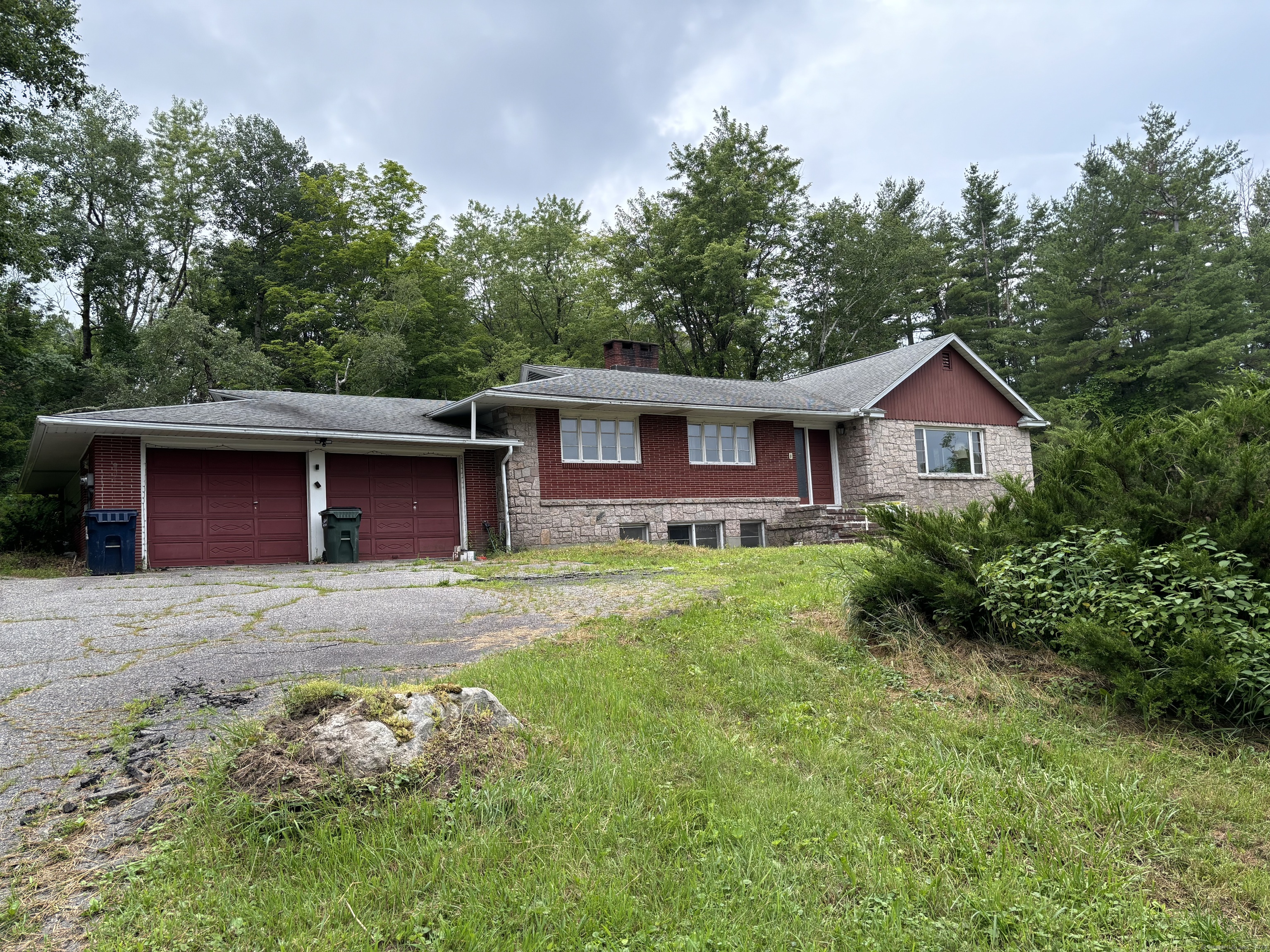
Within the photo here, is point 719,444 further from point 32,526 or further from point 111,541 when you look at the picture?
point 32,526

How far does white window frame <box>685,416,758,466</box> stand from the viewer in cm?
1719

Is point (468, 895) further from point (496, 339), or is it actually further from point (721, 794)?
point (496, 339)

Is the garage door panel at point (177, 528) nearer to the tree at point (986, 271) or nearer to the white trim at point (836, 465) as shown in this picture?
the white trim at point (836, 465)

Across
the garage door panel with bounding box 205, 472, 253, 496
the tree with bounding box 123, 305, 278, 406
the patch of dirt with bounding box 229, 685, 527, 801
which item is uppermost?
the tree with bounding box 123, 305, 278, 406

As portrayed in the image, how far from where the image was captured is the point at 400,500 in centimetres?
1496

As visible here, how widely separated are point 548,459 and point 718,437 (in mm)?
4539

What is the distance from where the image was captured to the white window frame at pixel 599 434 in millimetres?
15758

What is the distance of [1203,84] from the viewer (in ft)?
34.8

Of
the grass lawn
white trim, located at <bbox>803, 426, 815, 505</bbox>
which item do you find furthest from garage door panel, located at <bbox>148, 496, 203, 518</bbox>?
white trim, located at <bbox>803, 426, 815, 505</bbox>

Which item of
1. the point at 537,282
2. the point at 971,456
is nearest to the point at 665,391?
the point at 971,456

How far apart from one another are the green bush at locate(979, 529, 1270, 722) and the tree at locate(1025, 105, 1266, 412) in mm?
29367

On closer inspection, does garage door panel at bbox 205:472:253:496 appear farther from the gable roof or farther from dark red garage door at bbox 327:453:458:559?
the gable roof

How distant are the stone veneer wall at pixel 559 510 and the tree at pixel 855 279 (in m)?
20.6

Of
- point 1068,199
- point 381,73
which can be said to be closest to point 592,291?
point 381,73
